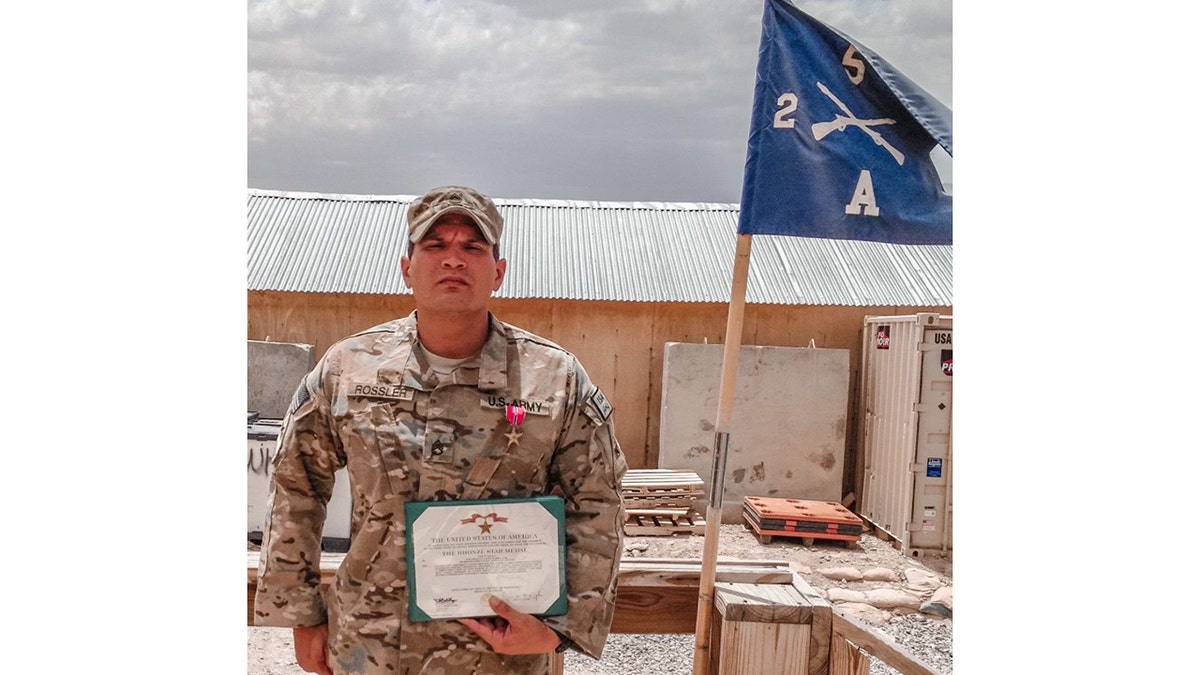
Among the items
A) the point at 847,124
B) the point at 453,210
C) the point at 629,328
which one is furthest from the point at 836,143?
the point at 629,328

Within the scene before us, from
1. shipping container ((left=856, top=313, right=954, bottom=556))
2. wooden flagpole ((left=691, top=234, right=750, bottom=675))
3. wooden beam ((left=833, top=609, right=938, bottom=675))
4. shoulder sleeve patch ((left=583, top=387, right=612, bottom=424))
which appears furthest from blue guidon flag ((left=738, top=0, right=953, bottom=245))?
shipping container ((left=856, top=313, right=954, bottom=556))

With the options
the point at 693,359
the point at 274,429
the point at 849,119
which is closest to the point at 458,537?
the point at 849,119

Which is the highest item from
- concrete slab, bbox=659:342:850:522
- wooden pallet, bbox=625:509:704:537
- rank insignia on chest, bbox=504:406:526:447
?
rank insignia on chest, bbox=504:406:526:447

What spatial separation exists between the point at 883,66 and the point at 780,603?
152cm

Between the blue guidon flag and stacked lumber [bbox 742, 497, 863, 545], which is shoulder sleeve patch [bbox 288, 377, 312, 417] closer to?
the blue guidon flag

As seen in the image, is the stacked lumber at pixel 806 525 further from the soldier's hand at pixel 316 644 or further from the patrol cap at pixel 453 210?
the patrol cap at pixel 453 210

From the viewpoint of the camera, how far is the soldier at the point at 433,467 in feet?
5.75

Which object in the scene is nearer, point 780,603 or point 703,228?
point 780,603

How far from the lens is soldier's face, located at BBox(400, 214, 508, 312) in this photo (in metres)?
1.72

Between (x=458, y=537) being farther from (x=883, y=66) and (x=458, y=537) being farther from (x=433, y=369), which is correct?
(x=883, y=66)

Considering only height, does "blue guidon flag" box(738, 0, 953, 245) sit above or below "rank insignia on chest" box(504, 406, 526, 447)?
above

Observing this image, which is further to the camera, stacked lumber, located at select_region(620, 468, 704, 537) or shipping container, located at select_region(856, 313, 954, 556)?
stacked lumber, located at select_region(620, 468, 704, 537)

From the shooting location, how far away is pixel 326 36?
3.12 m

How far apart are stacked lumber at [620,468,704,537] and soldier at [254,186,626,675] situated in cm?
517
